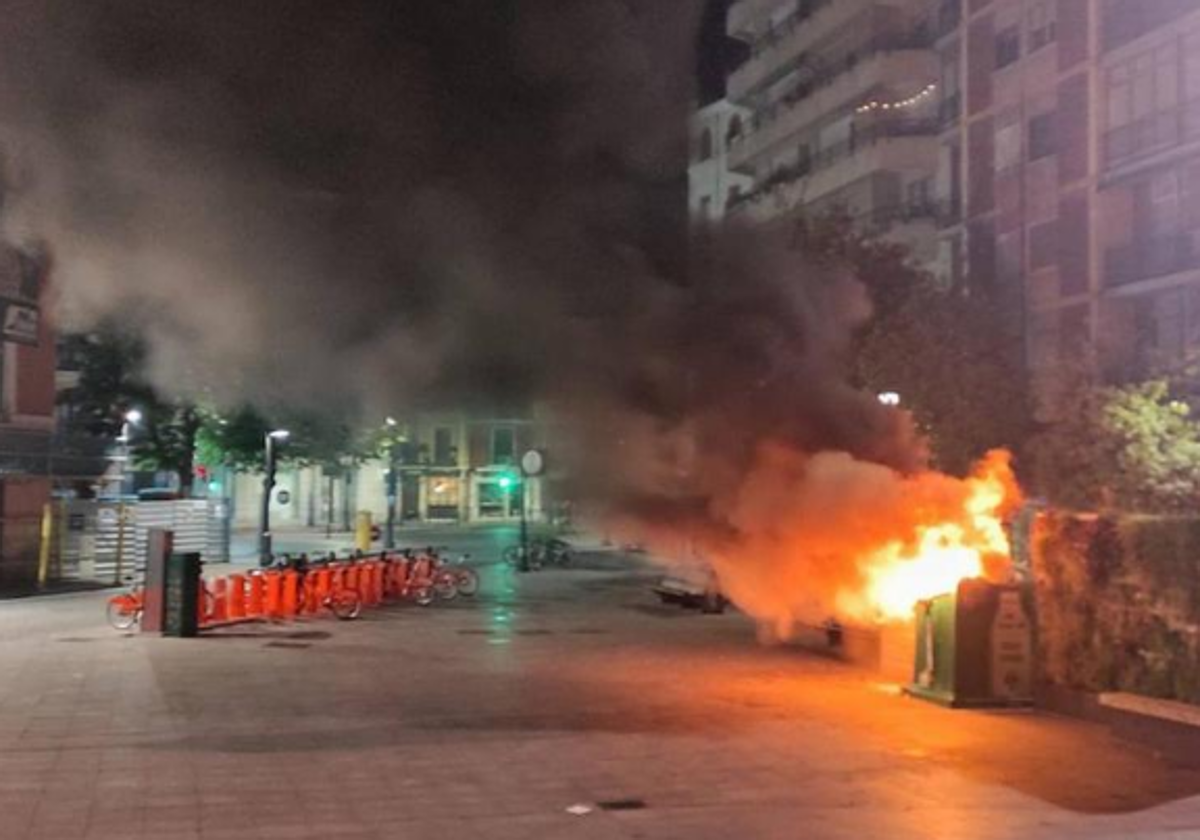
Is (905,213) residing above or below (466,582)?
above

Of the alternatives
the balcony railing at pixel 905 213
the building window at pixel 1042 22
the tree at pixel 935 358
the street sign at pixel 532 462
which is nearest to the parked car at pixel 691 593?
the tree at pixel 935 358

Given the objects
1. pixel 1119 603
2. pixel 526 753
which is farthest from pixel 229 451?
pixel 1119 603

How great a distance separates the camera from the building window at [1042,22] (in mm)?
37656

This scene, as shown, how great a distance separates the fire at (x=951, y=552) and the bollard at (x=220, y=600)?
10227 millimetres

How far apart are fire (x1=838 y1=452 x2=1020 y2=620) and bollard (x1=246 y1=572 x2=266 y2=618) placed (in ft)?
33.9

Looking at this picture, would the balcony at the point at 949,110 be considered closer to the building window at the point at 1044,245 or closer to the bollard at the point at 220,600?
the building window at the point at 1044,245

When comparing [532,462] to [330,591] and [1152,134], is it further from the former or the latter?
[1152,134]

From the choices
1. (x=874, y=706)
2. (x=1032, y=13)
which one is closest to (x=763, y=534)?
(x=874, y=706)

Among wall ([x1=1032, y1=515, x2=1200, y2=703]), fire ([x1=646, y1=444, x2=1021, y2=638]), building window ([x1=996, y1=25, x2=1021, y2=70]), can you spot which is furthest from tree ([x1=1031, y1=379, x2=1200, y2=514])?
building window ([x1=996, y1=25, x2=1021, y2=70])

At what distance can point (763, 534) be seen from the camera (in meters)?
A: 14.7

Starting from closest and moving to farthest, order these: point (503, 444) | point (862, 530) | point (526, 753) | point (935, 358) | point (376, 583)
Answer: point (503, 444)
point (526, 753)
point (862, 530)
point (935, 358)
point (376, 583)

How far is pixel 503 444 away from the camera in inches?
299

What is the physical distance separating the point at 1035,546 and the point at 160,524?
76.8 feet

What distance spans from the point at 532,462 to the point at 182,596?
500 inches
